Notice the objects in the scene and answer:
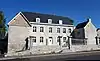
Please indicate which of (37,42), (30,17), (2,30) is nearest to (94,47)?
(37,42)

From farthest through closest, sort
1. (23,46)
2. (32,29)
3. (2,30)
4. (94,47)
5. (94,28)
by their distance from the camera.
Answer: (2,30)
(94,28)
(32,29)
(23,46)
(94,47)

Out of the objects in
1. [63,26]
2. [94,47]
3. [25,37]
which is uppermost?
[63,26]

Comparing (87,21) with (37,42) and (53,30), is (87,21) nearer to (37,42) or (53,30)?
(53,30)

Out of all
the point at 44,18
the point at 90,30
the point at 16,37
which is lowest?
the point at 16,37

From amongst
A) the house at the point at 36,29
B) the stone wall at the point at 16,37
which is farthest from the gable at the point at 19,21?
Answer: the stone wall at the point at 16,37

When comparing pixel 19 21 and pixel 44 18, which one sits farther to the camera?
pixel 44 18

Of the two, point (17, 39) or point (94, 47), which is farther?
point (17, 39)

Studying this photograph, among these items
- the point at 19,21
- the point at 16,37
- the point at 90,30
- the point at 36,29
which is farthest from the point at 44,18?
the point at 90,30

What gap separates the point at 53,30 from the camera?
3934cm

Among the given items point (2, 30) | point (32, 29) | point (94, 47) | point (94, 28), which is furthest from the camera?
point (2, 30)

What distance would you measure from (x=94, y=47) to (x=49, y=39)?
11.6 m

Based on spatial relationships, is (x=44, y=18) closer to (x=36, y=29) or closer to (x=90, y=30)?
(x=36, y=29)

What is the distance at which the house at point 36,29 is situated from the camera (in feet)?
112

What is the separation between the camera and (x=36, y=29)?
37.4 meters
